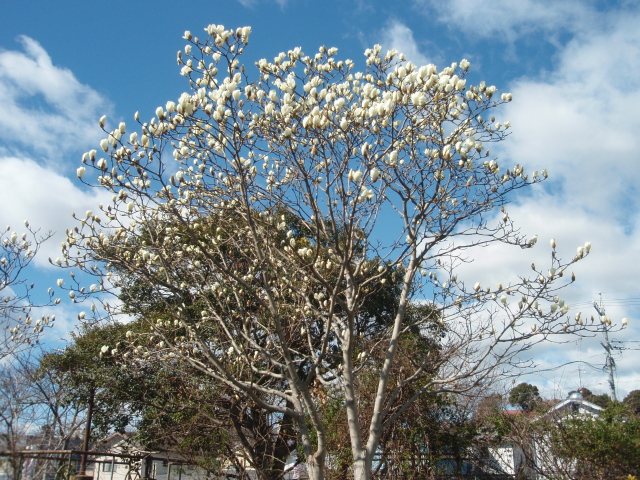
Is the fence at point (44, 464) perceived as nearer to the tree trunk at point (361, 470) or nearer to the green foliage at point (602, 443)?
the tree trunk at point (361, 470)

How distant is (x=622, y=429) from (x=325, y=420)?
3.79 meters

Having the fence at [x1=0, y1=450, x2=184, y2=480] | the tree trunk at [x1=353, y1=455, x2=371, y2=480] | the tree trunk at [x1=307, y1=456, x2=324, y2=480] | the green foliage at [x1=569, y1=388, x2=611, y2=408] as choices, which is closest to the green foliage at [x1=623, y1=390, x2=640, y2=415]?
the green foliage at [x1=569, y1=388, x2=611, y2=408]

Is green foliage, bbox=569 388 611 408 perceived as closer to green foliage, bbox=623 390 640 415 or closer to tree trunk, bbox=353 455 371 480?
green foliage, bbox=623 390 640 415

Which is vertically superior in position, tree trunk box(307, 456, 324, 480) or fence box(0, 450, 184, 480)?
fence box(0, 450, 184, 480)

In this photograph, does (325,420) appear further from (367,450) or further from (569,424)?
(569,424)

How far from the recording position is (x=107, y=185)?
4668 millimetres

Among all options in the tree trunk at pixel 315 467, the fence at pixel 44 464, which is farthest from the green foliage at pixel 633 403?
the fence at pixel 44 464

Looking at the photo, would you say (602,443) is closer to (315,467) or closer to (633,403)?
(633,403)

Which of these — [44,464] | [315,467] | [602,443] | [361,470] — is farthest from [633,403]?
[44,464]

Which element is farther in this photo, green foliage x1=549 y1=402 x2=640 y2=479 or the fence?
green foliage x1=549 y1=402 x2=640 y2=479

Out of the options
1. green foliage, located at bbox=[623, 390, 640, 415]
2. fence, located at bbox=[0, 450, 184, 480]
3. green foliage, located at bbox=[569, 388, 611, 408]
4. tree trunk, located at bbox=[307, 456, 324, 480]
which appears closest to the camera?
fence, located at bbox=[0, 450, 184, 480]

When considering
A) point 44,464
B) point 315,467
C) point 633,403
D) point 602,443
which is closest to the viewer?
point 315,467

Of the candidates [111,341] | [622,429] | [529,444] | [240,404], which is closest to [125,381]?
[111,341]

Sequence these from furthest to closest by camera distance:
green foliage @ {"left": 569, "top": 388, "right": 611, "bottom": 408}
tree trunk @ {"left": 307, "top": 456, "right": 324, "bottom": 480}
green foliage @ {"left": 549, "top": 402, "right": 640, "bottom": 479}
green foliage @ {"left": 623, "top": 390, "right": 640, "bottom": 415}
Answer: green foliage @ {"left": 569, "top": 388, "right": 611, "bottom": 408} < green foliage @ {"left": 623, "top": 390, "right": 640, "bottom": 415} < green foliage @ {"left": 549, "top": 402, "right": 640, "bottom": 479} < tree trunk @ {"left": 307, "top": 456, "right": 324, "bottom": 480}
